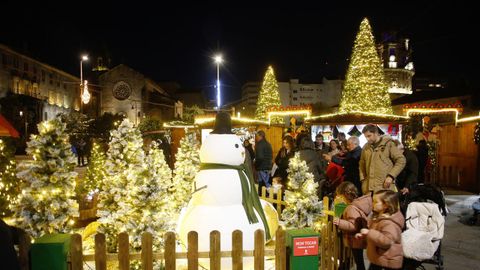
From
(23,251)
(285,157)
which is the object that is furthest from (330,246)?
(285,157)

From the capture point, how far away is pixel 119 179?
6.10m

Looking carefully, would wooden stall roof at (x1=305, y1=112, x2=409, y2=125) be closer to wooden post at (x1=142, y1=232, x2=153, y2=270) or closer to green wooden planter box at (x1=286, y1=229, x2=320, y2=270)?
green wooden planter box at (x1=286, y1=229, x2=320, y2=270)

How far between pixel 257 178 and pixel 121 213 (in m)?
6.72

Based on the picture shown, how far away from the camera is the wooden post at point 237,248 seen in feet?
13.9

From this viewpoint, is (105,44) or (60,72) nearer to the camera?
(60,72)

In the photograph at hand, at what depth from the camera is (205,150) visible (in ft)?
18.0

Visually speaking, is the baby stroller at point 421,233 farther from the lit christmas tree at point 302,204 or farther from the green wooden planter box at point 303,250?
the green wooden planter box at point 303,250

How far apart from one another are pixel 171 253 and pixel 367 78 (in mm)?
A: 20704

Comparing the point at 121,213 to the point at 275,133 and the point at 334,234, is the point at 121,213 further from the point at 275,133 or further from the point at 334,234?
the point at 275,133

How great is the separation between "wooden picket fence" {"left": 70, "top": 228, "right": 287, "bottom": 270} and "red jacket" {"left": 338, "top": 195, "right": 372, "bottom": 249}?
1.30m

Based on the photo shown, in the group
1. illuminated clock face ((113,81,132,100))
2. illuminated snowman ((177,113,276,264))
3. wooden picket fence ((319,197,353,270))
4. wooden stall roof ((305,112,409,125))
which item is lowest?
wooden picket fence ((319,197,353,270))

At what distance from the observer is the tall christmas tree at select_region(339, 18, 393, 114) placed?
22438mm

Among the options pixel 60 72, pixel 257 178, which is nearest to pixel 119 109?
pixel 60 72

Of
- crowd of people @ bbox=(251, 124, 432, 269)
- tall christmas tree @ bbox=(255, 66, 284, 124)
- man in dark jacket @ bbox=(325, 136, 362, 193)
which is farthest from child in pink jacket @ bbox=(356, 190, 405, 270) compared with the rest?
tall christmas tree @ bbox=(255, 66, 284, 124)
